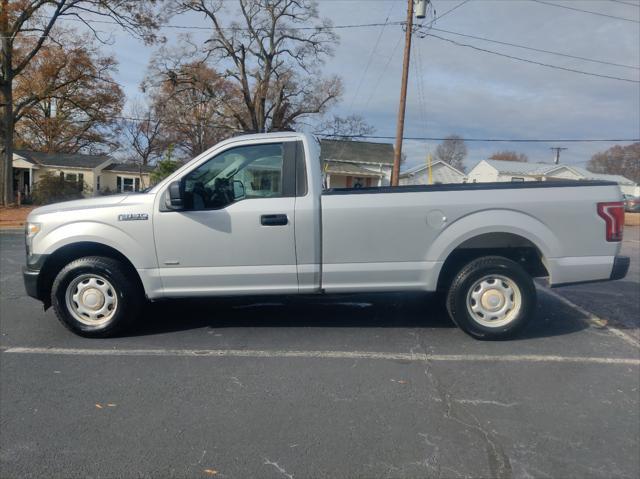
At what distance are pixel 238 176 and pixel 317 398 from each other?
241 cm

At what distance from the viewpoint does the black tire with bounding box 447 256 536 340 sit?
4.97 metres

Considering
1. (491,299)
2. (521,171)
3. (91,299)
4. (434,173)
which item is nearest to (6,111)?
(91,299)

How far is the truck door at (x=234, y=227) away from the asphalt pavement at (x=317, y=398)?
44 centimetres

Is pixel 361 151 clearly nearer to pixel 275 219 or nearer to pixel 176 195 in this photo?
pixel 275 219

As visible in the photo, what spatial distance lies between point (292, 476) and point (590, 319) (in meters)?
4.68

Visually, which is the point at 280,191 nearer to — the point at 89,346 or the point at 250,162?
the point at 250,162

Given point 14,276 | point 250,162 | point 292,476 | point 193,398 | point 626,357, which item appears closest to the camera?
point 292,476

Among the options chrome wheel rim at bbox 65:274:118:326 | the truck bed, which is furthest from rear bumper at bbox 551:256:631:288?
chrome wheel rim at bbox 65:274:118:326

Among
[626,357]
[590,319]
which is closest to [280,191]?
[626,357]

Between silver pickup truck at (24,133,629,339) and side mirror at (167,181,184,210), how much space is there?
1cm

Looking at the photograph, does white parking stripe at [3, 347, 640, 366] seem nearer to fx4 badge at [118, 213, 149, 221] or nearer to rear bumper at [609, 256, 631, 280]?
rear bumper at [609, 256, 631, 280]

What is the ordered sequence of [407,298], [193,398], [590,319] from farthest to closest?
[407,298]
[590,319]
[193,398]

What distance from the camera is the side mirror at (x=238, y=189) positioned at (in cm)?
500

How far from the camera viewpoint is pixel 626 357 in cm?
470
